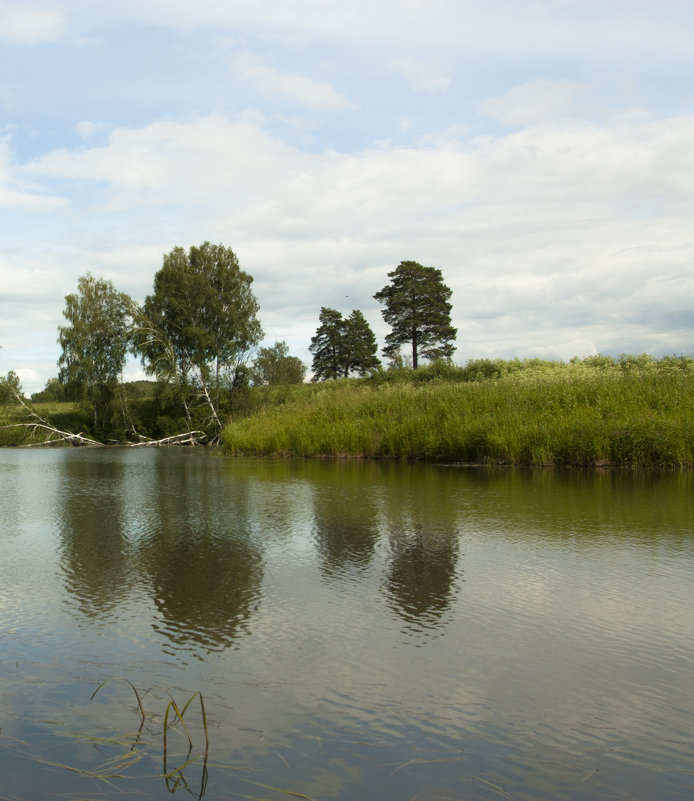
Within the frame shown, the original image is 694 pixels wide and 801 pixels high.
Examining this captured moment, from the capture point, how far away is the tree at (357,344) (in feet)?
191

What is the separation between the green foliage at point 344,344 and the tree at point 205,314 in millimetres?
24068

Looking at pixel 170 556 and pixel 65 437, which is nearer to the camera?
pixel 170 556

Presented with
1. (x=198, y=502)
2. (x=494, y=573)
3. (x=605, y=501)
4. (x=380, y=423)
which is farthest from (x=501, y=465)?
(x=494, y=573)

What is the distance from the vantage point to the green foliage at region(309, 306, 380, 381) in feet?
192

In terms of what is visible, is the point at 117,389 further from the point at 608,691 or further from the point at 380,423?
the point at 608,691

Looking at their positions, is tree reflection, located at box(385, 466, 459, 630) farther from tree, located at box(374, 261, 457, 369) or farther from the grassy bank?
tree, located at box(374, 261, 457, 369)

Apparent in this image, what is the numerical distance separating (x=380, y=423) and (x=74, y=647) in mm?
13763

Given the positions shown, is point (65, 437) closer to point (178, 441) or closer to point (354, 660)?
point (178, 441)

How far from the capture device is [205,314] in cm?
3359

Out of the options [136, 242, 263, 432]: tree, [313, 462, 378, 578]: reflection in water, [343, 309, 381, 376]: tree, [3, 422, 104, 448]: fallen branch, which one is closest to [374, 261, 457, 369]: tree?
[343, 309, 381, 376]: tree

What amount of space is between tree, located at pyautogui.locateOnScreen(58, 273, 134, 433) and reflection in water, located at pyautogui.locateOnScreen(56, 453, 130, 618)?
86.8ft

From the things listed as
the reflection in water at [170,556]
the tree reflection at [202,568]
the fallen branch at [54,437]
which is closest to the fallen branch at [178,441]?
the fallen branch at [54,437]

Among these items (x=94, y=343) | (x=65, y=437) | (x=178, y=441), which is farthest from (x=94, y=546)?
(x=94, y=343)

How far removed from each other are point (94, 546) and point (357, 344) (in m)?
53.9
